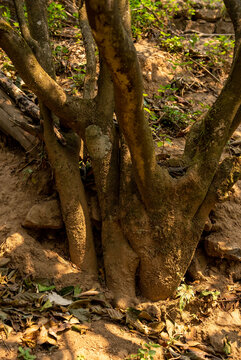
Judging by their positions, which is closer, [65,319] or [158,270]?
[65,319]

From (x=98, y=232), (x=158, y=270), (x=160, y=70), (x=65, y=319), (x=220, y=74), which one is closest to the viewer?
(x=65, y=319)

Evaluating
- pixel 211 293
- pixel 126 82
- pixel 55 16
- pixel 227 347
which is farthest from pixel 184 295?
pixel 55 16

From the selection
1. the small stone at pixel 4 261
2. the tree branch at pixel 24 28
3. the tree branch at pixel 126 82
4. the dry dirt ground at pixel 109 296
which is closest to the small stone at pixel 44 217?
the dry dirt ground at pixel 109 296

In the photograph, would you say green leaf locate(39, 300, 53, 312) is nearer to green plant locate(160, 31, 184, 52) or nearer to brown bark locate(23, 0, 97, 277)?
brown bark locate(23, 0, 97, 277)

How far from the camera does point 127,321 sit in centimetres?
291

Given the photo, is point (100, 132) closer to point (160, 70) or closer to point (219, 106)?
point (219, 106)

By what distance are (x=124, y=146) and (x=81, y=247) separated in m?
1.13

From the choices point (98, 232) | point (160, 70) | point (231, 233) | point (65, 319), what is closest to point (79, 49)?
point (160, 70)

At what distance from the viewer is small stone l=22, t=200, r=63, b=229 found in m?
3.49

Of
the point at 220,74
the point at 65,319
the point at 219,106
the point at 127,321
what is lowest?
the point at 127,321

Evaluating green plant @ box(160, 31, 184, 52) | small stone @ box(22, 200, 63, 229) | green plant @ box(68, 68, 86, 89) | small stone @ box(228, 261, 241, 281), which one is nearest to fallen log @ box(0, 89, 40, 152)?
small stone @ box(22, 200, 63, 229)

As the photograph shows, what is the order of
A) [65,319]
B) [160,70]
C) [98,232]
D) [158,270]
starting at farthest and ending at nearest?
1. [160,70]
2. [98,232]
3. [158,270]
4. [65,319]

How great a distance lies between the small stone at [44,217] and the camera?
349cm

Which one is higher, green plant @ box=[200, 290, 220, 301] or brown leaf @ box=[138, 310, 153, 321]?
brown leaf @ box=[138, 310, 153, 321]
